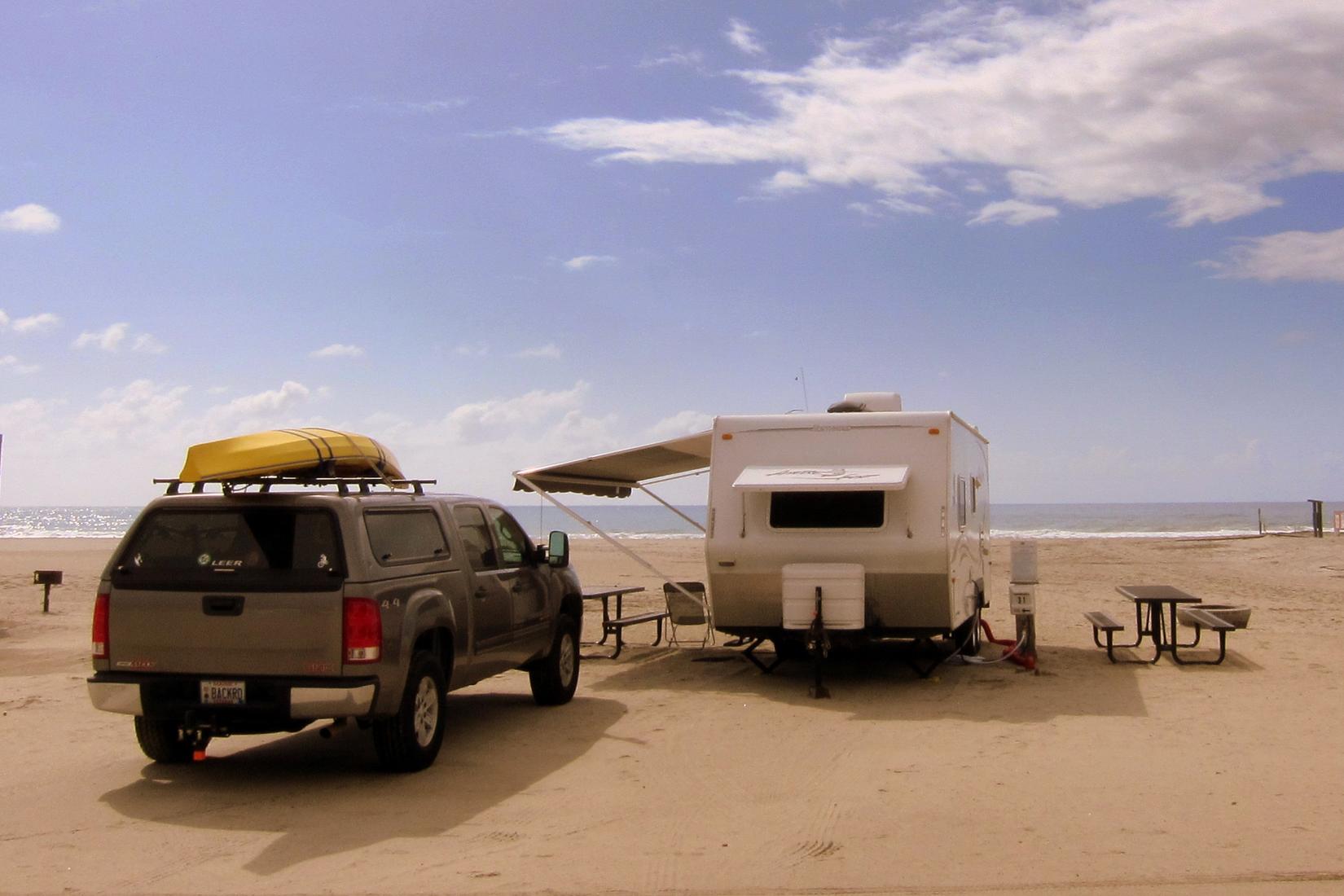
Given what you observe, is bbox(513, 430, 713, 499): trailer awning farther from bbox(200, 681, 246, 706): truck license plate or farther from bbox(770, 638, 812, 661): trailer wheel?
bbox(200, 681, 246, 706): truck license plate

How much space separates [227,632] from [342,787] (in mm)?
1161

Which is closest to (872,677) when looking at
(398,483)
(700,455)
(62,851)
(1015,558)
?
(1015,558)

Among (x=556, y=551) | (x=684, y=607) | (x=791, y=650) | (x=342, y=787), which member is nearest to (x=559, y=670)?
(x=556, y=551)

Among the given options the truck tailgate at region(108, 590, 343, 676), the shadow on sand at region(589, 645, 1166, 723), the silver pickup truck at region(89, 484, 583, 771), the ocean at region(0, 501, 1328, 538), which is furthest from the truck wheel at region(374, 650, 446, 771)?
the ocean at region(0, 501, 1328, 538)

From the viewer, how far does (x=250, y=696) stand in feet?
23.0

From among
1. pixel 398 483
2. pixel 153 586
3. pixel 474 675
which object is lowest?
pixel 474 675

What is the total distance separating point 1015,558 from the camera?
487 inches

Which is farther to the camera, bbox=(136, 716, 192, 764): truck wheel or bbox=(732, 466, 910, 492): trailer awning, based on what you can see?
bbox=(732, 466, 910, 492): trailer awning

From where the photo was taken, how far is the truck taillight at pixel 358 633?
22.9 ft

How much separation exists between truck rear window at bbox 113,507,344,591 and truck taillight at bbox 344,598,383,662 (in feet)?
0.58

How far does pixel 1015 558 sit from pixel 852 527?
225 cm

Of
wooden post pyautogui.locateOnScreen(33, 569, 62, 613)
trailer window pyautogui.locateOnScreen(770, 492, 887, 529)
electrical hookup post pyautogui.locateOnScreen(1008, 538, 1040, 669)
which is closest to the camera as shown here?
trailer window pyautogui.locateOnScreen(770, 492, 887, 529)

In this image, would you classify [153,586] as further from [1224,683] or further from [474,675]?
[1224,683]

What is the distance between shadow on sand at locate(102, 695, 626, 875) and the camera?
6.39 metres
